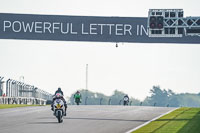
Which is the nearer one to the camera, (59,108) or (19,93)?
(59,108)

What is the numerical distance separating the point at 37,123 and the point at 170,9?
1646 cm

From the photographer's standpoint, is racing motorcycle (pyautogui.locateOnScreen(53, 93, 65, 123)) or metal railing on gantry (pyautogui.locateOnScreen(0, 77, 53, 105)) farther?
metal railing on gantry (pyautogui.locateOnScreen(0, 77, 53, 105))

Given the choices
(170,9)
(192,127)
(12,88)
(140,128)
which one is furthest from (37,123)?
(12,88)

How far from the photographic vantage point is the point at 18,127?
21844 mm

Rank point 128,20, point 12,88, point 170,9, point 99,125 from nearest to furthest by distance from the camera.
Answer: point 99,125 → point 170,9 → point 128,20 → point 12,88

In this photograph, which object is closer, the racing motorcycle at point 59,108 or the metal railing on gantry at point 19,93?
the racing motorcycle at point 59,108

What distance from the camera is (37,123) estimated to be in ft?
78.9

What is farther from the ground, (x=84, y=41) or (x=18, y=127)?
(x=84, y=41)

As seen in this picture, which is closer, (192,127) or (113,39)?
(192,127)

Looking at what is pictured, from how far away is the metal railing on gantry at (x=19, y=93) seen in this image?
5159 centimetres

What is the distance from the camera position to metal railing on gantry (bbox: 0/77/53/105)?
169 ft

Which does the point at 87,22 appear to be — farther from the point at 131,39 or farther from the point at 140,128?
the point at 140,128

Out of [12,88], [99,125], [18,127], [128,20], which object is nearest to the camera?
[18,127]

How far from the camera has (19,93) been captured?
54.6 meters
